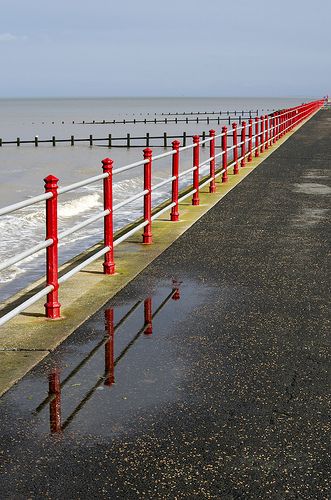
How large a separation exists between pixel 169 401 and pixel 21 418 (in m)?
0.87

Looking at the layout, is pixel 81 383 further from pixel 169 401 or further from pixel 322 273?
pixel 322 273

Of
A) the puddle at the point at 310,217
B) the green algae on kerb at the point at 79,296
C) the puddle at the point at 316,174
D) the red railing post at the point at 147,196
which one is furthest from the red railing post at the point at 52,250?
the puddle at the point at 316,174

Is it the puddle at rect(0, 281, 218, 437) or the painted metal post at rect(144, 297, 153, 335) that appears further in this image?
the painted metal post at rect(144, 297, 153, 335)

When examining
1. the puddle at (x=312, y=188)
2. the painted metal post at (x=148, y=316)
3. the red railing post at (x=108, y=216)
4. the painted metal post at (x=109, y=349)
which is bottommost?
the painted metal post at (x=148, y=316)

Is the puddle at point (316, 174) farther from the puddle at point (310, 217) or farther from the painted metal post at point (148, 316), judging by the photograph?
the painted metal post at point (148, 316)

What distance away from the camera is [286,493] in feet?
11.7

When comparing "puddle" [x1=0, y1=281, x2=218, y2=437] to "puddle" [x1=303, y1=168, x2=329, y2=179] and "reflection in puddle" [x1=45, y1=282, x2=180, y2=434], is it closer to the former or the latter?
"reflection in puddle" [x1=45, y1=282, x2=180, y2=434]

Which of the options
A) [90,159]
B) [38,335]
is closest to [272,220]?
[38,335]

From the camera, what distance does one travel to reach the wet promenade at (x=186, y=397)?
12.2ft

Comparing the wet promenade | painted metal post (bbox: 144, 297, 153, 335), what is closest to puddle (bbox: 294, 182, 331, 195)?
the wet promenade

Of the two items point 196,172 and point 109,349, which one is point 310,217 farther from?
point 109,349

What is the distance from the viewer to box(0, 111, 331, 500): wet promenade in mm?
3713

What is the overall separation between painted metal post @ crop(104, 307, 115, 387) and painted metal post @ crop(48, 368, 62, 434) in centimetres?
32

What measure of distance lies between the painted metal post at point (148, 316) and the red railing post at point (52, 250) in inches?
29.5
